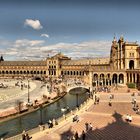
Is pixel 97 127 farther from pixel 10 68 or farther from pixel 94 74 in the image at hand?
pixel 10 68

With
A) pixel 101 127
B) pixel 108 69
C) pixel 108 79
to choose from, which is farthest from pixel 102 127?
pixel 108 69

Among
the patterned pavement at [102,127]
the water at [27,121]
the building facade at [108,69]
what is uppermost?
the building facade at [108,69]

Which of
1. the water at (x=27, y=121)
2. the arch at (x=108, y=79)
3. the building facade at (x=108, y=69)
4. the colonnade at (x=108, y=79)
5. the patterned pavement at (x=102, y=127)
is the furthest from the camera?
the arch at (x=108, y=79)

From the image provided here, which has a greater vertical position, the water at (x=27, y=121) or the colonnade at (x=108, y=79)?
the colonnade at (x=108, y=79)

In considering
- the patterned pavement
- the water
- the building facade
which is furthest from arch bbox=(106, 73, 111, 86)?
the patterned pavement

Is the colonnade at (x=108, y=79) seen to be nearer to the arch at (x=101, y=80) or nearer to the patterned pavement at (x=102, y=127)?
the arch at (x=101, y=80)

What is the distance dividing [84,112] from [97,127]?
10.9 meters

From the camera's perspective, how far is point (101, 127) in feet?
131

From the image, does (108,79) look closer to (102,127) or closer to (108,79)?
(108,79)

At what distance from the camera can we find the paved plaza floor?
35.7m

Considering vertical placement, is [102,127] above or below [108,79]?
below

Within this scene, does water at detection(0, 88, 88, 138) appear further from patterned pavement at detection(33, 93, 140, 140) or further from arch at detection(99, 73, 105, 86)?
arch at detection(99, 73, 105, 86)

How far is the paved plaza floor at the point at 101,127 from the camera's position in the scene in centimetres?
3566

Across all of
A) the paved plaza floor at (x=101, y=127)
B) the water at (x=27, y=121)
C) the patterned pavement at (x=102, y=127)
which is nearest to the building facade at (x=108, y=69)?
the water at (x=27, y=121)
